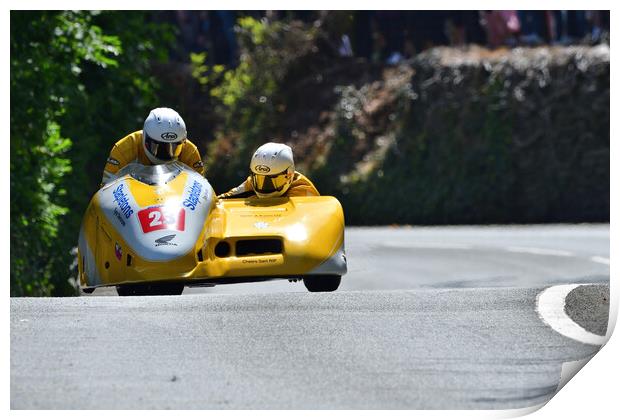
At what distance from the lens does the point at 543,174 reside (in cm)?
2753

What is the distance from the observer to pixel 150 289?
12328 millimetres

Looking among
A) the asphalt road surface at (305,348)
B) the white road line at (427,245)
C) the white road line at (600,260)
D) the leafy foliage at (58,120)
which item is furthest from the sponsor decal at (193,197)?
the white road line at (427,245)

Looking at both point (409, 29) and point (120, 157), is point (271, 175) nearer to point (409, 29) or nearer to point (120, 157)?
point (120, 157)

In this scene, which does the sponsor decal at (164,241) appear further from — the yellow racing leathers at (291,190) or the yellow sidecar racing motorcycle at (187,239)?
the yellow racing leathers at (291,190)

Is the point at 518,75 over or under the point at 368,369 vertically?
under

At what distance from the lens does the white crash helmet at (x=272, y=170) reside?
43.0ft

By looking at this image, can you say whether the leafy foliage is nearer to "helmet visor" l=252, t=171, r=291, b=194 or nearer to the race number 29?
"helmet visor" l=252, t=171, r=291, b=194

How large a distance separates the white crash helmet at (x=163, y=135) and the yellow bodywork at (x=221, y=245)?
25 centimetres

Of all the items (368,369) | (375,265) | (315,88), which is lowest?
(375,265)

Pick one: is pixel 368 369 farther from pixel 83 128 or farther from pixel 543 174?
pixel 543 174

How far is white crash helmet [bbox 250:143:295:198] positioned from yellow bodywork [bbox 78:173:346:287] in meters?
0.30

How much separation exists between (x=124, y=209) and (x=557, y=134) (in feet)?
56.6
